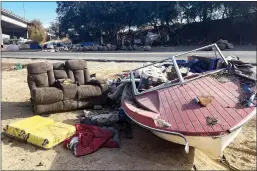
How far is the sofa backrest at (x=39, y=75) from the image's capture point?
7.15m

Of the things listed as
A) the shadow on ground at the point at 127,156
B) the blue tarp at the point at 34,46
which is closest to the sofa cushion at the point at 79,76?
the shadow on ground at the point at 127,156

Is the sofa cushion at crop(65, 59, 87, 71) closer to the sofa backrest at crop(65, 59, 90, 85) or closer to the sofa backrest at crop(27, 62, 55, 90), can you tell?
the sofa backrest at crop(65, 59, 90, 85)

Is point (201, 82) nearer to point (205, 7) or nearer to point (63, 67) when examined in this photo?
point (63, 67)

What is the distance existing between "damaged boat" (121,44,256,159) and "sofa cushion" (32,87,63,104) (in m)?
2.01

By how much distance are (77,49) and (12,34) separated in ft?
158

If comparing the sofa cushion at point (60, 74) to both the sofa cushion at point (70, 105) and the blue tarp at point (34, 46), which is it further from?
the blue tarp at point (34, 46)

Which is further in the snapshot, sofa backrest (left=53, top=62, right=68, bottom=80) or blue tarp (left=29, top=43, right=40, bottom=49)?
blue tarp (left=29, top=43, right=40, bottom=49)

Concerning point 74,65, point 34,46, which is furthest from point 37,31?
point 74,65

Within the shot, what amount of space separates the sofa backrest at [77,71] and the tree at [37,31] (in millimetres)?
50025

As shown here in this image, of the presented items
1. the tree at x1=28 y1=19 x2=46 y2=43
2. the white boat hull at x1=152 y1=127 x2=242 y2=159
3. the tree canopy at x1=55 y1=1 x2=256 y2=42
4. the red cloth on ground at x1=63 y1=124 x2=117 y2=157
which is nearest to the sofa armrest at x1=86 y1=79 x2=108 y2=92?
the red cloth on ground at x1=63 y1=124 x2=117 y2=157

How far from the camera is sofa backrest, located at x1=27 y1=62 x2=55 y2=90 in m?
7.15

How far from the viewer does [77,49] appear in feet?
106

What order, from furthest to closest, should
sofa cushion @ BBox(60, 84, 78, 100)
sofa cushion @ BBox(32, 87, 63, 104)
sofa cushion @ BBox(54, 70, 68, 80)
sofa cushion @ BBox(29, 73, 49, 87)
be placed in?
sofa cushion @ BBox(54, 70, 68, 80) → sofa cushion @ BBox(29, 73, 49, 87) → sofa cushion @ BBox(60, 84, 78, 100) → sofa cushion @ BBox(32, 87, 63, 104)

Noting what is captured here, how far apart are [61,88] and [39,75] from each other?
78 centimetres
